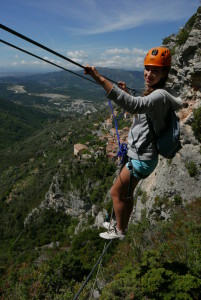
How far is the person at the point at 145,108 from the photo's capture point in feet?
9.27

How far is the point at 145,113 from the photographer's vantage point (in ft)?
10.5

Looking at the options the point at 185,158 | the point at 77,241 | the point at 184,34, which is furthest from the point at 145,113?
the point at 77,241

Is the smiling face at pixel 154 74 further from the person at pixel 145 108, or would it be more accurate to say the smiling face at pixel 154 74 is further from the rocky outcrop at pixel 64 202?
the rocky outcrop at pixel 64 202

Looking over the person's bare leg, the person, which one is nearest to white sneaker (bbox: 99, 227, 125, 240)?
the person's bare leg

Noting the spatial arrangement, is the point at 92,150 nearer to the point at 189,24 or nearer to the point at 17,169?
the point at 189,24

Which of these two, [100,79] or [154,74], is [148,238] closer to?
[154,74]

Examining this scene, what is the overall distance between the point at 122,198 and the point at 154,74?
189 centimetres

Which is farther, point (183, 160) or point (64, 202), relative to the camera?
point (64, 202)

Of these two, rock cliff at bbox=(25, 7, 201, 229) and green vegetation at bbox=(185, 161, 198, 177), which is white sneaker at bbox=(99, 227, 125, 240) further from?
green vegetation at bbox=(185, 161, 198, 177)

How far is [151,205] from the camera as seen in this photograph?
55.3ft

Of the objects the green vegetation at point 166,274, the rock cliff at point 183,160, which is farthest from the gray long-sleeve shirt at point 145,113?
the rock cliff at point 183,160

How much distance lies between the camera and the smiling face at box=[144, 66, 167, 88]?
3.31 m

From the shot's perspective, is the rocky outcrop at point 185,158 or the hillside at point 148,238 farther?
the rocky outcrop at point 185,158

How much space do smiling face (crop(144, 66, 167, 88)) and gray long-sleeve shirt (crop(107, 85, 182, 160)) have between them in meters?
0.25
